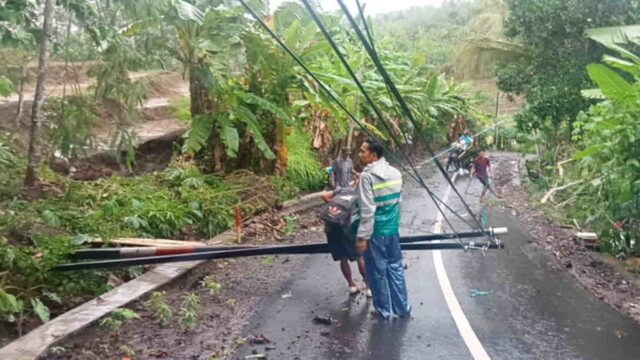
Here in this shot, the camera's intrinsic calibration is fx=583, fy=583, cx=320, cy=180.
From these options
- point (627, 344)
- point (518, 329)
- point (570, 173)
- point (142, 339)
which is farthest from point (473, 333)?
point (570, 173)

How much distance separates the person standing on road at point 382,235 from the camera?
6.15 m

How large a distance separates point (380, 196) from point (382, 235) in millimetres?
416

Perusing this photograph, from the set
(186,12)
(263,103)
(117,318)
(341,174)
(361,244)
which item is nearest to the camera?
(117,318)

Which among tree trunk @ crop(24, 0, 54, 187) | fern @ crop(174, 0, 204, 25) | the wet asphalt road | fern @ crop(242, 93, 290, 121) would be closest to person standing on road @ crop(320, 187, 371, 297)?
the wet asphalt road

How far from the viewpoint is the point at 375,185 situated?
6.15m

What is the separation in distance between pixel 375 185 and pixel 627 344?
9.39 feet

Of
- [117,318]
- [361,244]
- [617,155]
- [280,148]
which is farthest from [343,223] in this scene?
[280,148]

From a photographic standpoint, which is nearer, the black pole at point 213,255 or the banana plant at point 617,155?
the black pole at point 213,255

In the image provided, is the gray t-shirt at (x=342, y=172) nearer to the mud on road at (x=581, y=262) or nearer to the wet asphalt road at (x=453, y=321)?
the wet asphalt road at (x=453, y=321)

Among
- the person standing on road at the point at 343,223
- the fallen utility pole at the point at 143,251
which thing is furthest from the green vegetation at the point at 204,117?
the person standing on road at the point at 343,223

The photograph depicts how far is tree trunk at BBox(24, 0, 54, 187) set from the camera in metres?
7.41

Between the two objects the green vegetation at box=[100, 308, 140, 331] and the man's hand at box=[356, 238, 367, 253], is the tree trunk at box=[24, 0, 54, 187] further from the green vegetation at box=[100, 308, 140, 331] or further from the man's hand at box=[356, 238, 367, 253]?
the man's hand at box=[356, 238, 367, 253]

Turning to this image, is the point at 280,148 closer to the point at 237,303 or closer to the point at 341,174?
the point at 341,174

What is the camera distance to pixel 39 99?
7.79 metres
